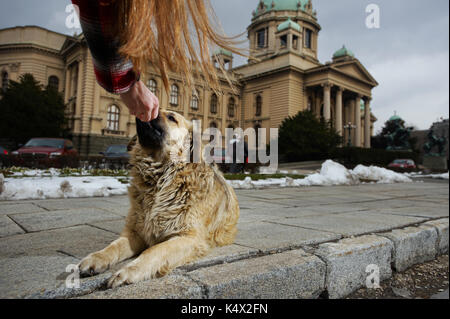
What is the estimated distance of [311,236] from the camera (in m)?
2.45

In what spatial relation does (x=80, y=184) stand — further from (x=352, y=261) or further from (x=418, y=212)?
(x=418, y=212)

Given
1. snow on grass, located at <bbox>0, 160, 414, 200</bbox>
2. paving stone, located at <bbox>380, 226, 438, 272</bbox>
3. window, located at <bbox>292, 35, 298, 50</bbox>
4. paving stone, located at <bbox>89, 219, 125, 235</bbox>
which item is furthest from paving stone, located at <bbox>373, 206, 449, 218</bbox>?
window, located at <bbox>292, 35, 298, 50</bbox>

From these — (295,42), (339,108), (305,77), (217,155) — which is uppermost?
(295,42)

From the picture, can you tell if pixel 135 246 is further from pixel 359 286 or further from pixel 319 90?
pixel 319 90

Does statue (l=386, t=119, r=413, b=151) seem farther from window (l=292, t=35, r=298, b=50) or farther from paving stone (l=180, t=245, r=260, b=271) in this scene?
paving stone (l=180, t=245, r=260, b=271)

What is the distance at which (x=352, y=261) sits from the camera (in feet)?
6.82

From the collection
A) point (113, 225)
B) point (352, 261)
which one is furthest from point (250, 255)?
point (113, 225)

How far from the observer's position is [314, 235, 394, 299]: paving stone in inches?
76.7

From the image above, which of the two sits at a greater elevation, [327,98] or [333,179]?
[327,98]

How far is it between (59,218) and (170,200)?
1.97m

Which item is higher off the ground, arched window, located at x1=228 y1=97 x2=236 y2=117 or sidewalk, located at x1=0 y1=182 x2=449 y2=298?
arched window, located at x1=228 y1=97 x2=236 y2=117

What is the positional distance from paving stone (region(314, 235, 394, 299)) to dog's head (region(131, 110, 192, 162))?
1252 mm

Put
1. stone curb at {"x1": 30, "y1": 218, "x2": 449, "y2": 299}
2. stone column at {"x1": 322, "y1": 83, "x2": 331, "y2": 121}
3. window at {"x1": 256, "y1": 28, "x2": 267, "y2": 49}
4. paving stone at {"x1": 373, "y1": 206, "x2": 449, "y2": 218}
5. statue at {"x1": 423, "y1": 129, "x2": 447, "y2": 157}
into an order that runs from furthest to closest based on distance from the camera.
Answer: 1. window at {"x1": 256, "y1": 28, "x2": 267, "y2": 49}
2. stone column at {"x1": 322, "y1": 83, "x2": 331, "y2": 121}
3. statue at {"x1": 423, "y1": 129, "x2": 447, "y2": 157}
4. paving stone at {"x1": 373, "y1": 206, "x2": 449, "y2": 218}
5. stone curb at {"x1": 30, "y1": 218, "x2": 449, "y2": 299}

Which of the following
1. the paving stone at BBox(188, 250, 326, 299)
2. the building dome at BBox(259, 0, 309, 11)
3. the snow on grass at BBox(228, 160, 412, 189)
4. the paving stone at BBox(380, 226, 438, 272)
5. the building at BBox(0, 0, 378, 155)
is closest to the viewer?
the paving stone at BBox(188, 250, 326, 299)
